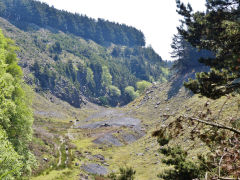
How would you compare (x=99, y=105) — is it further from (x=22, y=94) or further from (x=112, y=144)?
(x=22, y=94)

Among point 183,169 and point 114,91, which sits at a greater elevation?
point 183,169

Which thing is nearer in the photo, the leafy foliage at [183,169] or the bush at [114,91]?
the leafy foliage at [183,169]

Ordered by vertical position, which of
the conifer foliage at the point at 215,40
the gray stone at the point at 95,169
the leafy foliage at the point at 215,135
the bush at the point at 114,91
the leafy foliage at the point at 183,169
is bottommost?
the gray stone at the point at 95,169

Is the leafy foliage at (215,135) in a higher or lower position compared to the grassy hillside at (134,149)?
higher

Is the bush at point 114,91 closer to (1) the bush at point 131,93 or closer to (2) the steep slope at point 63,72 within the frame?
(2) the steep slope at point 63,72

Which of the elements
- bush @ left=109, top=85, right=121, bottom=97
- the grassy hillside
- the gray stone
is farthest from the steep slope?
the gray stone

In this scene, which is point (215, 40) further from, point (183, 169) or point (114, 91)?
point (114, 91)

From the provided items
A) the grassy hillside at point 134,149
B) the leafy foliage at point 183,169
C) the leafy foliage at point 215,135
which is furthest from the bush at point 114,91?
the leafy foliage at point 215,135

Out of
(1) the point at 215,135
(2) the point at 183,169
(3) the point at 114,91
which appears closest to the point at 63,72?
(3) the point at 114,91

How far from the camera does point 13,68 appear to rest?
2617 centimetres

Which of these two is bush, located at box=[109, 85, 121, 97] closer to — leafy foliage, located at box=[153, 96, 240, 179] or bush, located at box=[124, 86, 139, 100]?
bush, located at box=[124, 86, 139, 100]

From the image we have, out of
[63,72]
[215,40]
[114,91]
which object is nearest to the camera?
[215,40]

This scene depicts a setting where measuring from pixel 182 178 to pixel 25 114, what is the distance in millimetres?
18130

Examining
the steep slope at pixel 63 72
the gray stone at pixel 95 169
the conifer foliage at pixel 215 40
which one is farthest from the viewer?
the steep slope at pixel 63 72
